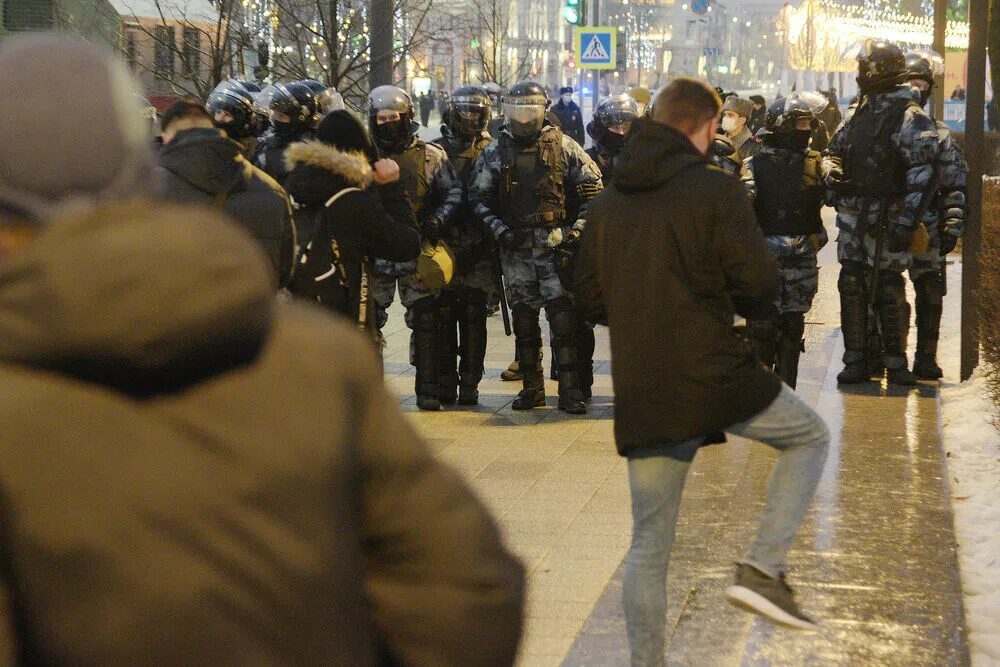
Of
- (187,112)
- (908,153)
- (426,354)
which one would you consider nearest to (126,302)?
(187,112)

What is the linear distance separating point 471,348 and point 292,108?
2680 mm

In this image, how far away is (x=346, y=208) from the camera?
643 cm

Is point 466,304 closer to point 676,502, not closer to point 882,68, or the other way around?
point 882,68

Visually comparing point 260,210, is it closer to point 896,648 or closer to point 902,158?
point 896,648

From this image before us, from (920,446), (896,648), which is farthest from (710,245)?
(920,446)

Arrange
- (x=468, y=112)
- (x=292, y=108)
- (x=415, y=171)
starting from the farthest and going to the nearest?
(x=468, y=112), (x=415, y=171), (x=292, y=108)

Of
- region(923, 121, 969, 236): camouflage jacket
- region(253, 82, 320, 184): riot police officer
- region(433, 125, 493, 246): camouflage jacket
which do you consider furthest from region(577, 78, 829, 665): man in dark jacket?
region(923, 121, 969, 236): camouflage jacket

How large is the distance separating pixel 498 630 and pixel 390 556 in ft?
0.47

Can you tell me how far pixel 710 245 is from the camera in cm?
441

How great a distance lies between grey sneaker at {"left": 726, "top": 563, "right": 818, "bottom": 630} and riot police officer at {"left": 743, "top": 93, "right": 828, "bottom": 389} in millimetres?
5049

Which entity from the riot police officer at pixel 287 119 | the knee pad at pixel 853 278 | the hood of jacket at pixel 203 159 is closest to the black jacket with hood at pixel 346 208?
the hood of jacket at pixel 203 159

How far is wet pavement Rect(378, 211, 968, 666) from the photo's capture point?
16.1ft

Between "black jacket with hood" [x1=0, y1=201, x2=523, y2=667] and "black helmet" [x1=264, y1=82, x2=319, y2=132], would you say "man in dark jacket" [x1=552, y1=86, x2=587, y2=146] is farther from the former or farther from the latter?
"black jacket with hood" [x1=0, y1=201, x2=523, y2=667]

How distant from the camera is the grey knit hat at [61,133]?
60.3 inches
